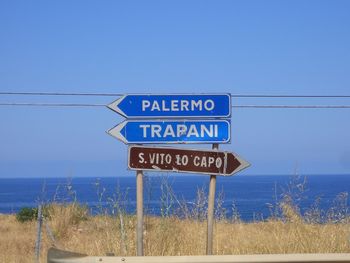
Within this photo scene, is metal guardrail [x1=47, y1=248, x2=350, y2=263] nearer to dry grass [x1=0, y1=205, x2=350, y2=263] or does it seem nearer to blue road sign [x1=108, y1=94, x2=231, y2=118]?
blue road sign [x1=108, y1=94, x2=231, y2=118]

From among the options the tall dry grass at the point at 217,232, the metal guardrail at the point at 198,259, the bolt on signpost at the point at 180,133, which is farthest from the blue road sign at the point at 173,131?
the metal guardrail at the point at 198,259

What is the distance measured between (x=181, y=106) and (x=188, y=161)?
0.77 metres

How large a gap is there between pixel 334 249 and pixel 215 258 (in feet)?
12.1

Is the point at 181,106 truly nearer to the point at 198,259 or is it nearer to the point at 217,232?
the point at 198,259

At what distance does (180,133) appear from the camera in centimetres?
868

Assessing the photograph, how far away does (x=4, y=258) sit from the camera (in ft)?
33.6

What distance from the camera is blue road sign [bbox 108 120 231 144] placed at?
867 cm

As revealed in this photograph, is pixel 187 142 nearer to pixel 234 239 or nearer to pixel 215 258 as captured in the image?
pixel 215 258

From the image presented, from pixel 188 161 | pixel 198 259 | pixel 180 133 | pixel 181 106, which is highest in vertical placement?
pixel 181 106

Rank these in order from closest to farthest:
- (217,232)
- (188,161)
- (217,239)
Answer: (188,161) → (217,239) → (217,232)

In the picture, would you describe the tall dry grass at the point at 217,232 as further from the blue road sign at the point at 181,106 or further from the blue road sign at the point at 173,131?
the blue road sign at the point at 181,106

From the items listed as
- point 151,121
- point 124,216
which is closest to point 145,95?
point 151,121

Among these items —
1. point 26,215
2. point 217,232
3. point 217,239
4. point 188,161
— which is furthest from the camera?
point 26,215

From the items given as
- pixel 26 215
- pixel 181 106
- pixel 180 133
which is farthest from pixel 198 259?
pixel 26 215
